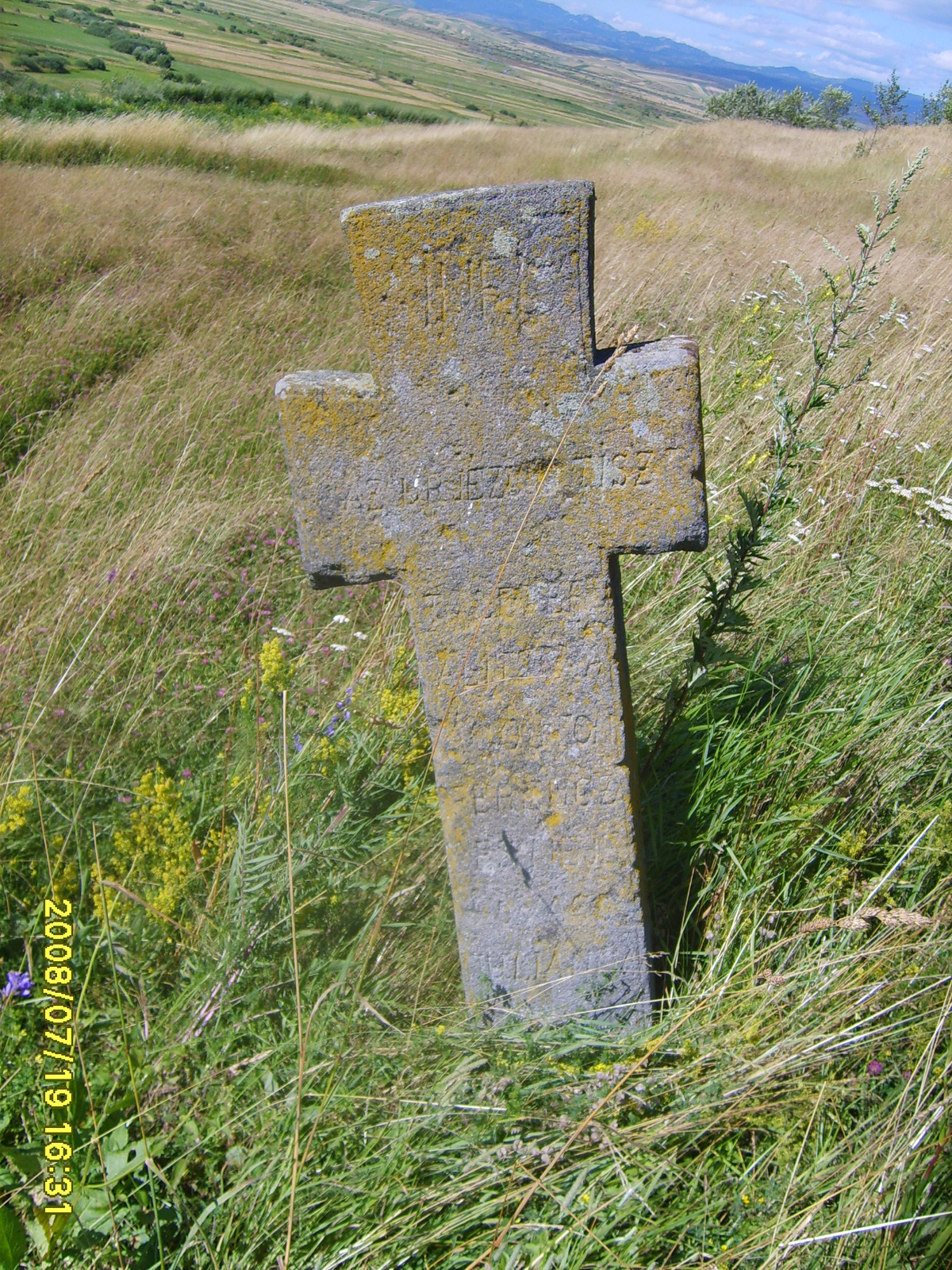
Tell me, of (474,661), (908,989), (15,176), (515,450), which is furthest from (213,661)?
(15,176)

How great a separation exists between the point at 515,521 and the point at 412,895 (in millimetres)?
913

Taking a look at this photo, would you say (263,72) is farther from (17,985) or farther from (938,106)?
(17,985)

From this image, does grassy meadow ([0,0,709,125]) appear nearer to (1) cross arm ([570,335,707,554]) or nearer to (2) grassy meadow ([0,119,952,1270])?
(2) grassy meadow ([0,119,952,1270])

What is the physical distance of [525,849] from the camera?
5.32 feet

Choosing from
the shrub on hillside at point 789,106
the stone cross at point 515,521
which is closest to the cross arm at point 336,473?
the stone cross at point 515,521

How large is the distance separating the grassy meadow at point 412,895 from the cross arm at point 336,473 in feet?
1.28

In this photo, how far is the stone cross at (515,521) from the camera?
1350 millimetres

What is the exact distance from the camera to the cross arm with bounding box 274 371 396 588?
1.45 m

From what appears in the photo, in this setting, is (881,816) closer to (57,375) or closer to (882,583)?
(882,583)

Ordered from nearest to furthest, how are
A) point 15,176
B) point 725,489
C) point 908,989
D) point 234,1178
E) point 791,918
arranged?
point 234,1178
point 908,989
point 791,918
point 725,489
point 15,176

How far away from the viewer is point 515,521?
1.47 m

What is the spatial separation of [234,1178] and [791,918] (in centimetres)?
120
